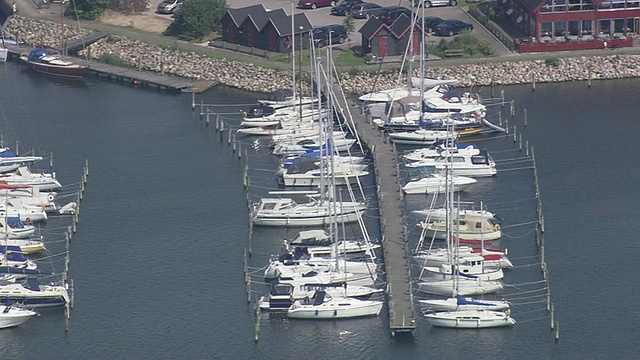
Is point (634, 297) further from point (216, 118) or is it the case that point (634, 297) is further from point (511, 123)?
point (216, 118)

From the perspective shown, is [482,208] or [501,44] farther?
[501,44]

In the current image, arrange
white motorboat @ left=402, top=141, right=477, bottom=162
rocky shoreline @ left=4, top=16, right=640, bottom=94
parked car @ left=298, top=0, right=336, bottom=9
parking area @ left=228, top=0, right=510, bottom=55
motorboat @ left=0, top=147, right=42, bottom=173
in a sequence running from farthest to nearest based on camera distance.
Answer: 1. parked car @ left=298, top=0, right=336, bottom=9
2. parking area @ left=228, top=0, right=510, bottom=55
3. rocky shoreline @ left=4, top=16, right=640, bottom=94
4. motorboat @ left=0, top=147, right=42, bottom=173
5. white motorboat @ left=402, top=141, right=477, bottom=162

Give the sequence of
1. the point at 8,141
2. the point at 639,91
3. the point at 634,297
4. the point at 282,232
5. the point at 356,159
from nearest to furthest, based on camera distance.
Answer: the point at 634,297 → the point at 282,232 → the point at 356,159 → the point at 8,141 → the point at 639,91

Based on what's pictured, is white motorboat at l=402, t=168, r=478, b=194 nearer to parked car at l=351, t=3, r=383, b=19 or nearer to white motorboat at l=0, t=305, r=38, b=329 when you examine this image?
white motorboat at l=0, t=305, r=38, b=329

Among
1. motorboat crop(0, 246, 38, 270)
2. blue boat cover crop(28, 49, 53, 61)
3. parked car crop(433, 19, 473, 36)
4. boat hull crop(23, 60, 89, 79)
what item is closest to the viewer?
motorboat crop(0, 246, 38, 270)

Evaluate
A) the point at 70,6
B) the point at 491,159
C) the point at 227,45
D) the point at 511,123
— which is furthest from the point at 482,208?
the point at 70,6

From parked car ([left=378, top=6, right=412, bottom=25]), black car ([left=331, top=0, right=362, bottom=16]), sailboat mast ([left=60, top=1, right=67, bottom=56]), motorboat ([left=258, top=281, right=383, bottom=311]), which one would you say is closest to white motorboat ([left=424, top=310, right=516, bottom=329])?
motorboat ([left=258, top=281, right=383, bottom=311])

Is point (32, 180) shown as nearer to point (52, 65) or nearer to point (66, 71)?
point (66, 71)
